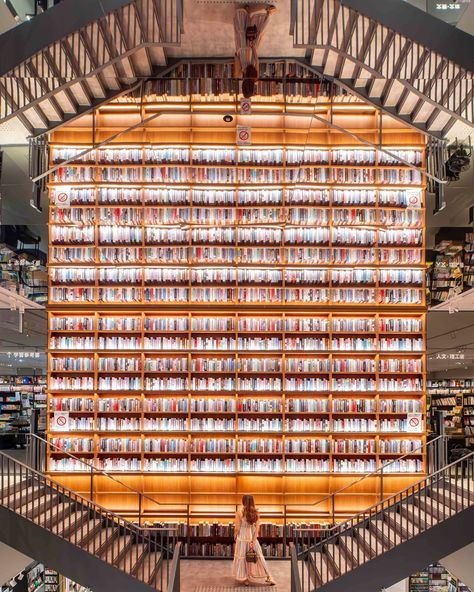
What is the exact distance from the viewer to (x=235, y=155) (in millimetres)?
8617

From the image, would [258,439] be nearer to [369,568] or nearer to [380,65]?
[369,568]

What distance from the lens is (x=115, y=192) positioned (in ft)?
28.3

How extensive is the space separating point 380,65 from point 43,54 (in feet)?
11.7

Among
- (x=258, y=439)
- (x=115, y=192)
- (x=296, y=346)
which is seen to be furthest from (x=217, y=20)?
(x=258, y=439)

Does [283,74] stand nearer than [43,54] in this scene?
No

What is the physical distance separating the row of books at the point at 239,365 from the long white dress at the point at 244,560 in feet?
6.60

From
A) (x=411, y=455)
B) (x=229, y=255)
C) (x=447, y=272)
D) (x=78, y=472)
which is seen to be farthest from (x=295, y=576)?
(x=447, y=272)

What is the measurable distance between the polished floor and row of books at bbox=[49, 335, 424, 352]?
263 cm

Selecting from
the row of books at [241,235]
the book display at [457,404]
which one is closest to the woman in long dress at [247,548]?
the row of books at [241,235]

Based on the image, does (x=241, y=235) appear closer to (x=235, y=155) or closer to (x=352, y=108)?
(x=235, y=155)

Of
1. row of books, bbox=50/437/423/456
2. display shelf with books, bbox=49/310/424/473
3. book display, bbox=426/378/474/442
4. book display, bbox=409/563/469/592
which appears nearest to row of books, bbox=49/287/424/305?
display shelf with books, bbox=49/310/424/473

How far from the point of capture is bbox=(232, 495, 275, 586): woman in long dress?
276 inches

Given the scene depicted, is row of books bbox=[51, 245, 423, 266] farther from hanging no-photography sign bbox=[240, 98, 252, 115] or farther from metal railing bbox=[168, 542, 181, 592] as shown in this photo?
metal railing bbox=[168, 542, 181, 592]

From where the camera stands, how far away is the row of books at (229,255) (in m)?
8.54
